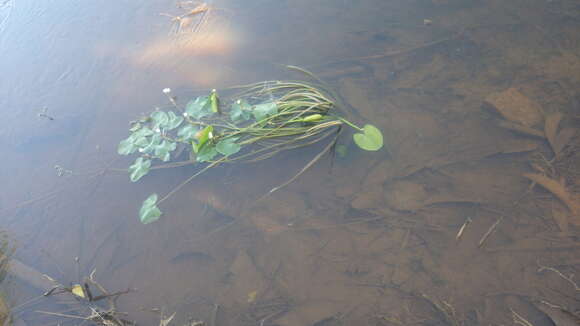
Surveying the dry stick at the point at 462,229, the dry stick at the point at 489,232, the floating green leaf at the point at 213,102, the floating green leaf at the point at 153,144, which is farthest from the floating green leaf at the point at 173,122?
the dry stick at the point at 489,232

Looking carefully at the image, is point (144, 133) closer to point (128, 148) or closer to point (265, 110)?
point (128, 148)

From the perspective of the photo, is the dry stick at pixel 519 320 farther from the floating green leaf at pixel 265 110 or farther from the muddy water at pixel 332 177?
the floating green leaf at pixel 265 110

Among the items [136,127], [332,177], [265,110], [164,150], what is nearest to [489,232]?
[332,177]

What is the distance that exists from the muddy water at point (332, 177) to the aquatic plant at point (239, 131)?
5.8 inches

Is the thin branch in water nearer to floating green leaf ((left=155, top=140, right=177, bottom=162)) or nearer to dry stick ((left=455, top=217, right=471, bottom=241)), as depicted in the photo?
floating green leaf ((left=155, top=140, right=177, bottom=162))

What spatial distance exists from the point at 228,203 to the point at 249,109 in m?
0.72

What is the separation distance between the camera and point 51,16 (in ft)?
14.0

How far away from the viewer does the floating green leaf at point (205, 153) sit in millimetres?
2720

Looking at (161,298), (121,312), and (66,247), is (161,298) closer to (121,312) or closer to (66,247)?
(121,312)

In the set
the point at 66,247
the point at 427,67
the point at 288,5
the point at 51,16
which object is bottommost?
the point at 66,247

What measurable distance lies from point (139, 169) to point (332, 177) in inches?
56.2

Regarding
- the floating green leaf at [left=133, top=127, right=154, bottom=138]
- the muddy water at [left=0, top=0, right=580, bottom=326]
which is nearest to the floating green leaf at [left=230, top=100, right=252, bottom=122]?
the muddy water at [left=0, top=0, right=580, bottom=326]

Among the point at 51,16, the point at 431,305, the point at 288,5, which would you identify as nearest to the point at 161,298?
the point at 431,305

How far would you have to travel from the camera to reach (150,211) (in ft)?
8.62
